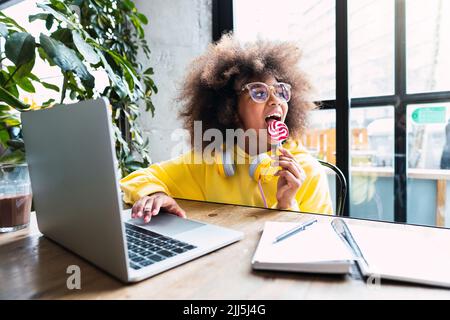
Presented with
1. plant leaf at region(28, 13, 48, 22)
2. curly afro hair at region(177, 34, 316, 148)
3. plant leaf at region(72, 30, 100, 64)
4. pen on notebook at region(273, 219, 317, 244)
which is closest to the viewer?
pen on notebook at region(273, 219, 317, 244)

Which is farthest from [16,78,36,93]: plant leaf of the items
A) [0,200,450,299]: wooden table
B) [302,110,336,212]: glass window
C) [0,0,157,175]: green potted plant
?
[302,110,336,212]: glass window

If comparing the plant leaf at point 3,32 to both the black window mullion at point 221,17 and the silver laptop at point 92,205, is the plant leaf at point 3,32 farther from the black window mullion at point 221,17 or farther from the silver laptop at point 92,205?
the black window mullion at point 221,17

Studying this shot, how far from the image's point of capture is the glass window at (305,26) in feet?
5.73

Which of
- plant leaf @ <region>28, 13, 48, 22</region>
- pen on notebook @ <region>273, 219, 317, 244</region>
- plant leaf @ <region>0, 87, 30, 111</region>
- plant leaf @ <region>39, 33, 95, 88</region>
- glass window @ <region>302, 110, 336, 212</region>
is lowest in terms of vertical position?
pen on notebook @ <region>273, 219, 317, 244</region>

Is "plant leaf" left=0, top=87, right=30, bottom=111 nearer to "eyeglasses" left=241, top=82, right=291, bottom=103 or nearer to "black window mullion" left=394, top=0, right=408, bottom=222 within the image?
"eyeglasses" left=241, top=82, right=291, bottom=103

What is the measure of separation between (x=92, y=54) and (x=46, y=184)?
47 centimetres

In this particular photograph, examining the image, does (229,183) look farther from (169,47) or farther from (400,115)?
(169,47)

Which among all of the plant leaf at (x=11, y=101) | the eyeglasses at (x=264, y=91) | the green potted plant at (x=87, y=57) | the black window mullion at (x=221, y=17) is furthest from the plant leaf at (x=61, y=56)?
the black window mullion at (x=221, y=17)

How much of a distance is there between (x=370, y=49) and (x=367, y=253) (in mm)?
1510

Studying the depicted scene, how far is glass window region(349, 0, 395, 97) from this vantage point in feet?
5.43

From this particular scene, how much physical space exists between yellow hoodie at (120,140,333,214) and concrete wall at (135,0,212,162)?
30.5 inches

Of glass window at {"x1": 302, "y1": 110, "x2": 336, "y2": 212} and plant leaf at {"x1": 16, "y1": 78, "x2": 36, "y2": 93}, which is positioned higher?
plant leaf at {"x1": 16, "y1": 78, "x2": 36, "y2": 93}

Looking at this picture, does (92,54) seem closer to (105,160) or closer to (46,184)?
(46,184)

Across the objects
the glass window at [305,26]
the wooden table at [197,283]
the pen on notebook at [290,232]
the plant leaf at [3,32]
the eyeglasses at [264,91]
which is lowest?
the wooden table at [197,283]
